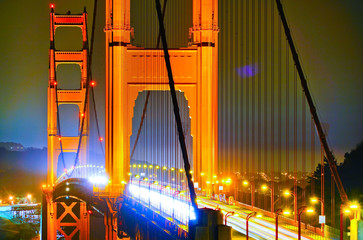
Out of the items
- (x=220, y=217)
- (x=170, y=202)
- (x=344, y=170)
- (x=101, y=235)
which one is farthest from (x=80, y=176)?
(x=220, y=217)

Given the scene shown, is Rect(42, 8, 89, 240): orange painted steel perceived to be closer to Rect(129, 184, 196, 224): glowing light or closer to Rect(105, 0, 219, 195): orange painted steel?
Rect(129, 184, 196, 224): glowing light

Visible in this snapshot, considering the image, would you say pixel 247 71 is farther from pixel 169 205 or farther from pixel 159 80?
pixel 169 205

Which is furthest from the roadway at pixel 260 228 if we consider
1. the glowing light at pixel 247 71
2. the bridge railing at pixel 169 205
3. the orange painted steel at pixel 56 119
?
the orange painted steel at pixel 56 119

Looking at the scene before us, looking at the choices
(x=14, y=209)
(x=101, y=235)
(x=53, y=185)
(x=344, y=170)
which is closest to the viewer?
(x=344, y=170)

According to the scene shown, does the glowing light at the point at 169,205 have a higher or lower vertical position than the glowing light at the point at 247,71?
lower

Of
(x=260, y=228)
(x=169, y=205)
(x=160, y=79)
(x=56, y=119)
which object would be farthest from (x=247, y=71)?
(x=56, y=119)

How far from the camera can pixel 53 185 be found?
4944cm

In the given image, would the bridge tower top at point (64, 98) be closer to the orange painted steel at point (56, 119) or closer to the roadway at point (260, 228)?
the orange painted steel at point (56, 119)

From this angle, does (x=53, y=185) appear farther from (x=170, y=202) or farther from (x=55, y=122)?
(x=170, y=202)

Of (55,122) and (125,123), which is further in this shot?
(55,122)

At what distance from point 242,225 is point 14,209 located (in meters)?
62.5

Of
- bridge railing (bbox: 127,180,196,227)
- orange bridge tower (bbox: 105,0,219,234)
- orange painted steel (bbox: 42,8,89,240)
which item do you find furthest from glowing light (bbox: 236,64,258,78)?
orange painted steel (bbox: 42,8,89,240)

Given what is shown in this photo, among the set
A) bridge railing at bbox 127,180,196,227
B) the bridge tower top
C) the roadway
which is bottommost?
the roadway

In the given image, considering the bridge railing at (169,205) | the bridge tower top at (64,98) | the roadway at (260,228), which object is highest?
the bridge tower top at (64,98)
